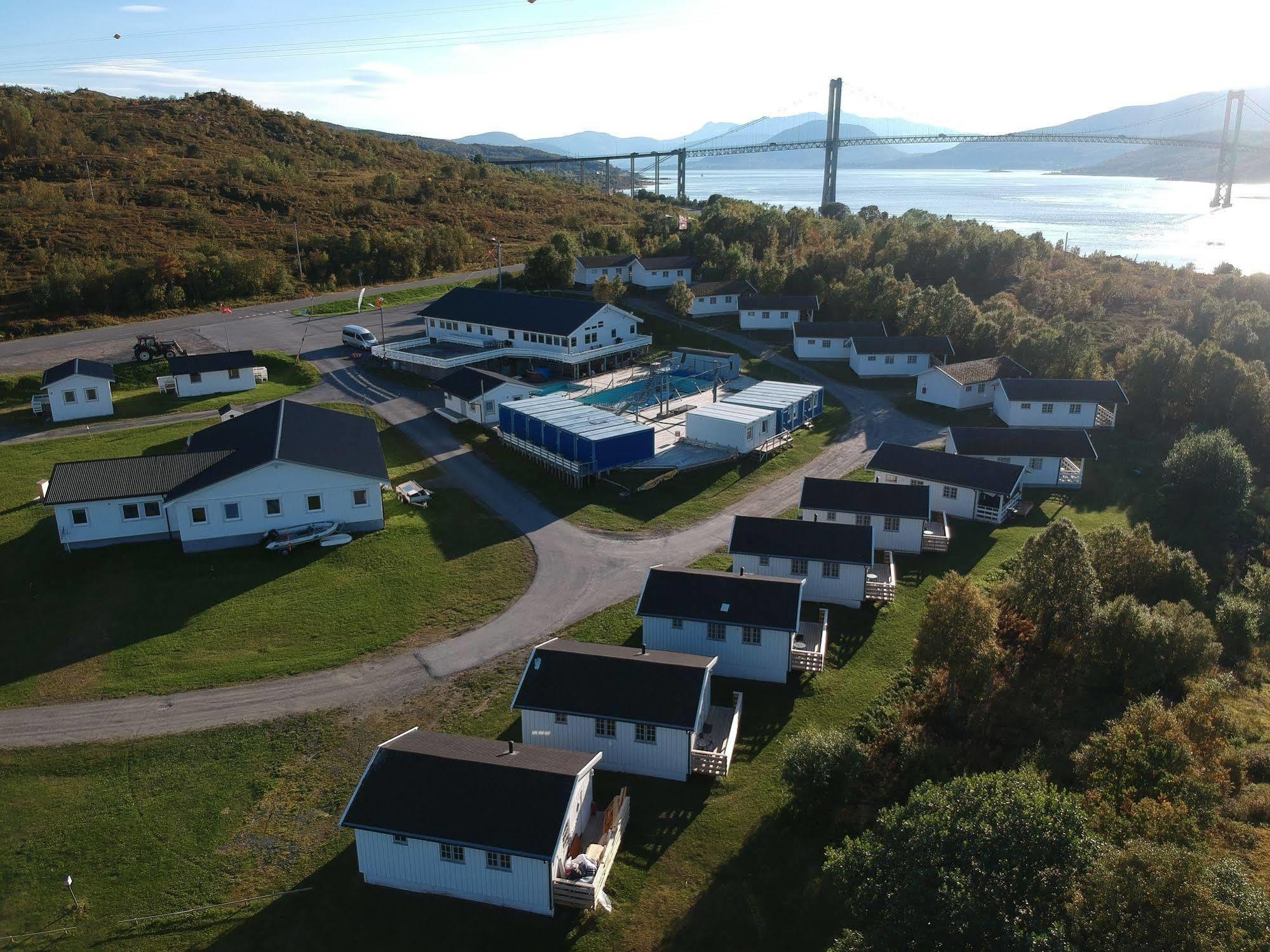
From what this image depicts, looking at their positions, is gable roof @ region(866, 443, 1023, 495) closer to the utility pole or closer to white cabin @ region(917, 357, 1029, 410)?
white cabin @ region(917, 357, 1029, 410)

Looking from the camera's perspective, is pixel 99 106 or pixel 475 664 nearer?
pixel 475 664

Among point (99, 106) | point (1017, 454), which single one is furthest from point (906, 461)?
point (99, 106)

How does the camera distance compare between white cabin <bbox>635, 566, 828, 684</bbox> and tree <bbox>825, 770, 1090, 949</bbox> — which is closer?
tree <bbox>825, 770, 1090, 949</bbox>

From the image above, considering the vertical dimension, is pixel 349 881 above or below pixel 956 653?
below

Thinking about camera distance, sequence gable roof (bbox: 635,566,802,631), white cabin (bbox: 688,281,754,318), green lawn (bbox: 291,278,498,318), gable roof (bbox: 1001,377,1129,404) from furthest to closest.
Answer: white cabin (bbox: 688,281,754,318), green lawn (bbox: 291,278,498,318), gable roof (bbox: 1001,377,1129,404), gable roof (bbox: 635,566,802,631)

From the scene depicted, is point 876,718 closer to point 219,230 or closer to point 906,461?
point 906,461

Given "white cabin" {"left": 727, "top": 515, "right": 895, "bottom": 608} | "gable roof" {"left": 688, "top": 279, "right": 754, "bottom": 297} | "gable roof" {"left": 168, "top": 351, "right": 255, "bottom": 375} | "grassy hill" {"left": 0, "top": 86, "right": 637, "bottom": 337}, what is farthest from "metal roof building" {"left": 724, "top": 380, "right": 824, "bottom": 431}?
"grassy hill" {"left": 0, "top": 86, "right": 637, "bottom": 337}

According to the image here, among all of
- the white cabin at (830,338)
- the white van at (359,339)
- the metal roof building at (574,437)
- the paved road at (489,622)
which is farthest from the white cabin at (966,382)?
the white van at (359,339)
